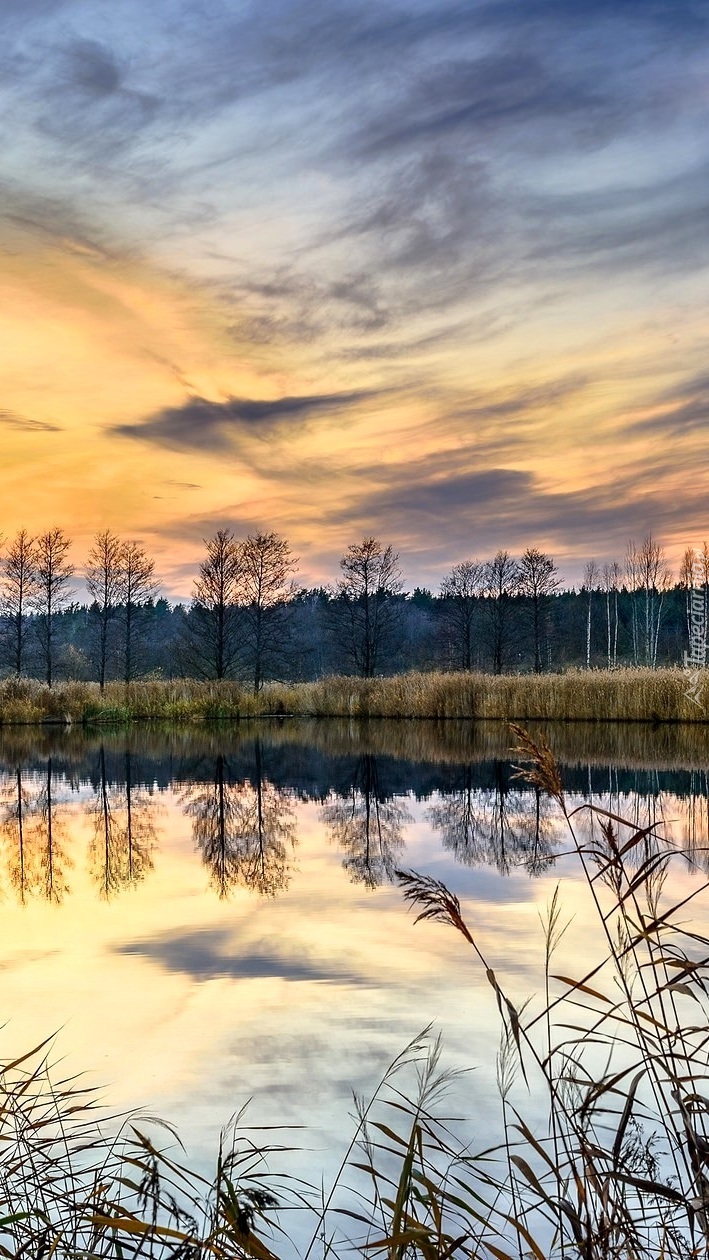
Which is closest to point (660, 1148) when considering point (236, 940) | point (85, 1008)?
point (85, 1008)

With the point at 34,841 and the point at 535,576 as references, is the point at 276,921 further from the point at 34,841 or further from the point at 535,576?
the point at 535,576

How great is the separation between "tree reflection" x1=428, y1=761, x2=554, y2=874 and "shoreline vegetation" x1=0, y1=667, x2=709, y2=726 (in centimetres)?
1170

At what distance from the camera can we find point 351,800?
15.7 m

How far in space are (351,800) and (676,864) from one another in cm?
685

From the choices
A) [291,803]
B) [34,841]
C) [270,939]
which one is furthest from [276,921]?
[291,803]

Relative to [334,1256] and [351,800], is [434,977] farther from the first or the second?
[351,800]

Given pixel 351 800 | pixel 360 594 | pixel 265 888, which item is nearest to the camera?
pixel 265 888

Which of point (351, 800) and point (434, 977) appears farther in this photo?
point (351, 800)

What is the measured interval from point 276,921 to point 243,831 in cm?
508

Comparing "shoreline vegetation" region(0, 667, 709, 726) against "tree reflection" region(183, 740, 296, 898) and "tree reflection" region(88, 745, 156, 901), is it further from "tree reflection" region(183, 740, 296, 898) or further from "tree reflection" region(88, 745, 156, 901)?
"tree reflection" region(88, 745, 156, 901)

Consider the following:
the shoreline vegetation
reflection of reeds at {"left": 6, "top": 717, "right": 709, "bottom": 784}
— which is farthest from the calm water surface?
the shoreline vegetation

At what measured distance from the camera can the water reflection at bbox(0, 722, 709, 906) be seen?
10.2 metres

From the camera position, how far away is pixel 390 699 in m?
34.6

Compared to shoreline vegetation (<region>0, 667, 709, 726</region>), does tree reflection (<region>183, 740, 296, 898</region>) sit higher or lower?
lower
